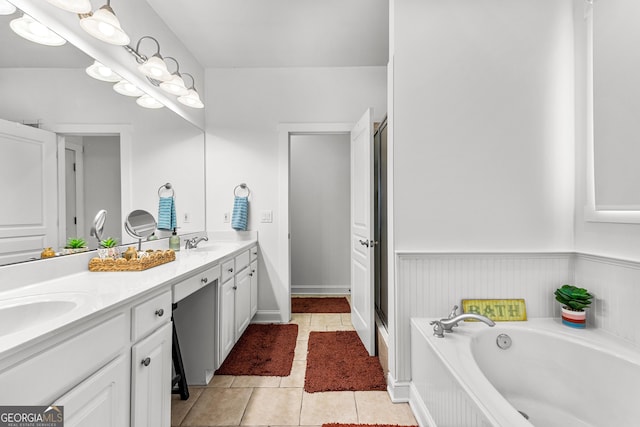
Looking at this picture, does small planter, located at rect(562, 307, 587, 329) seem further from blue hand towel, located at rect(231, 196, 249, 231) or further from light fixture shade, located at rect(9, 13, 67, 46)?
light fixture shade, located at rect(9, 13, 67, 46)

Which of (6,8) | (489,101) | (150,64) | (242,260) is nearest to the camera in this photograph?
(6,8)

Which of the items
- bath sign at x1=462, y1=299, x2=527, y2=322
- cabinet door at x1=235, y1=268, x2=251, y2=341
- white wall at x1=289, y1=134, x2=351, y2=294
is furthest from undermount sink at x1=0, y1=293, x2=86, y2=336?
white wall at x1=289, y1=134, x2=351, y2=294

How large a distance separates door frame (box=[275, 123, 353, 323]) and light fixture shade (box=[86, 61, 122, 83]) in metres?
1.49

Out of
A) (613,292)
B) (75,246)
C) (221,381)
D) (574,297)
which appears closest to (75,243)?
(75,246)

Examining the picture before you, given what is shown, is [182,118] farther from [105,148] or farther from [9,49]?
[9,49]

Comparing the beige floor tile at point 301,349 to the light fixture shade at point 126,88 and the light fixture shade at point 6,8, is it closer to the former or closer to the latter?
the light fixture shade at point 126,88

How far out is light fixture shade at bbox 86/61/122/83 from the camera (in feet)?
5.28

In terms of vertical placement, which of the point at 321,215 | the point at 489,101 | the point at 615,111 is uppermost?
the point at 489,101

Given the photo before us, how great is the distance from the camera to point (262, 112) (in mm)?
3031

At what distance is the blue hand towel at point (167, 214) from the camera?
2.32m

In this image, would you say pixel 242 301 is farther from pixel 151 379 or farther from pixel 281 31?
pixel 281 31

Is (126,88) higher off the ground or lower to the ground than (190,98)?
lower

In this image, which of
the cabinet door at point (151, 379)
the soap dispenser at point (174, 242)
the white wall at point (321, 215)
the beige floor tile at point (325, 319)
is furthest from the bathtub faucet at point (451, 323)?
the white wall at point (321, 215)

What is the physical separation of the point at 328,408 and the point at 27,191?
5.85 ft
